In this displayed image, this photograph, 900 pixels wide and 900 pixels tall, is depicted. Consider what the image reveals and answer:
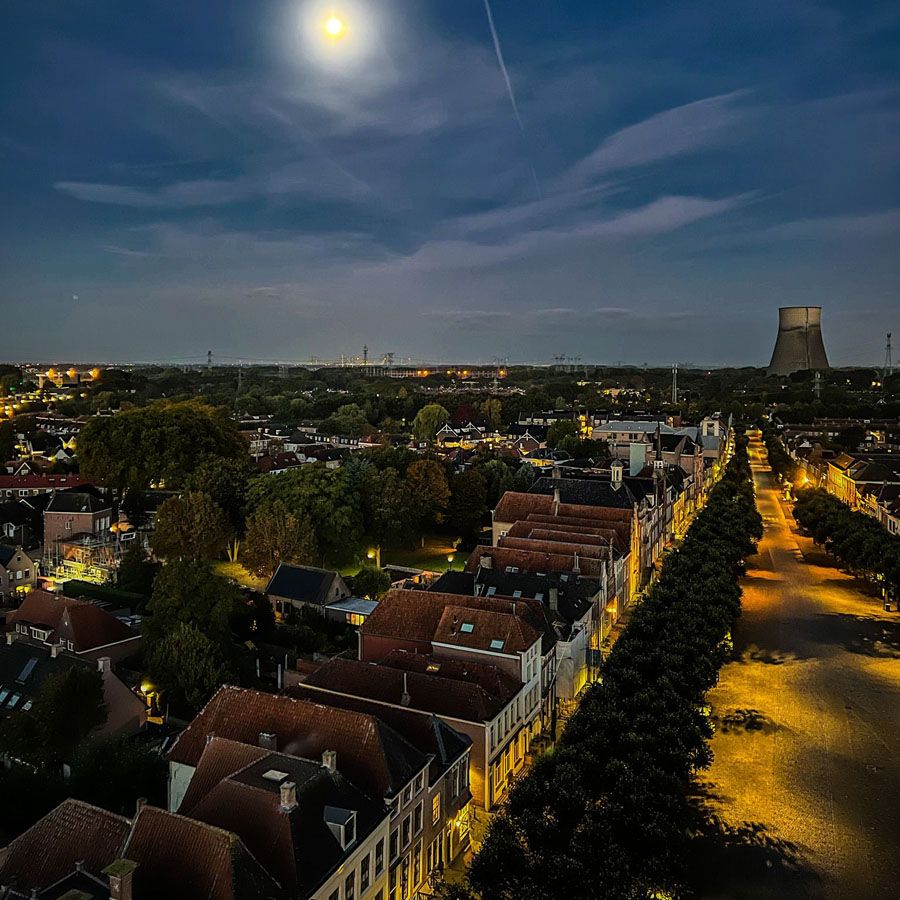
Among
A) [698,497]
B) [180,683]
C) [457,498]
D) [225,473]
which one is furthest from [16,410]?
[180,683]

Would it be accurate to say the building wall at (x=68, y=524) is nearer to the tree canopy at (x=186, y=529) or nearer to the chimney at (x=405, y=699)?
the tree canopy at (x=186, y=529)

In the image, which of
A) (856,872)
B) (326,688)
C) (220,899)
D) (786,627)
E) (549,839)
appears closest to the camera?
(220,899)

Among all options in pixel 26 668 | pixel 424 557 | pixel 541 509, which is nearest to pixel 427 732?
pixel 26 668

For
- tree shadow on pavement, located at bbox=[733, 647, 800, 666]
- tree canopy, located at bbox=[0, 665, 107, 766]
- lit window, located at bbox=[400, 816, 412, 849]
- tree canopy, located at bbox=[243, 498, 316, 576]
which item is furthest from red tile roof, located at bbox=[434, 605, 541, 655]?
tree canopy, located at bbox=[243, 498, 316, 576]

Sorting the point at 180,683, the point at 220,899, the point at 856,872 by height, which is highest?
the point at 220,899

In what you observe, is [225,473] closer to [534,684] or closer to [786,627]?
[534,684]

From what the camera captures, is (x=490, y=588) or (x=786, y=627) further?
(x=786, y=627)

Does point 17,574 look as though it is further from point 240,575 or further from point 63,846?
point 63,846
